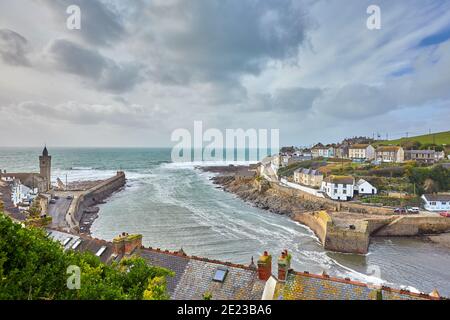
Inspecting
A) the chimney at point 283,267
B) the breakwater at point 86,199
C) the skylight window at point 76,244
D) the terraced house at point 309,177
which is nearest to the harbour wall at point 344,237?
the chimney at point 283,267

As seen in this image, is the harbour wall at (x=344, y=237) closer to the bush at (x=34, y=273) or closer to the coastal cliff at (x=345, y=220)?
the coastal cliff at (x=345, y=220)

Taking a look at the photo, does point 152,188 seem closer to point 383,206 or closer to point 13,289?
point 383,206

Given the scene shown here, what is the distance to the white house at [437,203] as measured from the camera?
37062 mm

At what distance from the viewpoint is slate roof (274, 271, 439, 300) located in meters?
10.1

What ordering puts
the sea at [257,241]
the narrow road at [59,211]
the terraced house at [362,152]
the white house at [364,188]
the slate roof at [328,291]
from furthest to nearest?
the terraced house at [362,152]
the white house at [364,188]
the narrow road at [59,211]
the sea at [257,241]
the slate roof at [328,291]

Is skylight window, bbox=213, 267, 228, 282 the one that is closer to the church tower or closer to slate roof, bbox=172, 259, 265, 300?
slate roof, bbox=172, 259, 265, 300

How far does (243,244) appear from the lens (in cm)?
2702

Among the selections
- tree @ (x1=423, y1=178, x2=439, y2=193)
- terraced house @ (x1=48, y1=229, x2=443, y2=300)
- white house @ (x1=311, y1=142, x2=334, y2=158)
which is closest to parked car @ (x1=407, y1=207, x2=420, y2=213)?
tree @ (x1=423, y1=178, x2=439, y2=193)

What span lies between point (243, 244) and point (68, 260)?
71.8 ft

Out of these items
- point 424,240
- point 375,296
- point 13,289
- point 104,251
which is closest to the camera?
point 13,289

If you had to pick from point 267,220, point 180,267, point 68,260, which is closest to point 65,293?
point 68,260

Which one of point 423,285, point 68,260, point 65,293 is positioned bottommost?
point 423,285

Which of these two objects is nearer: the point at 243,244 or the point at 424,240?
the point at 243,244

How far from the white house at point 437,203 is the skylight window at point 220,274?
35.3m
